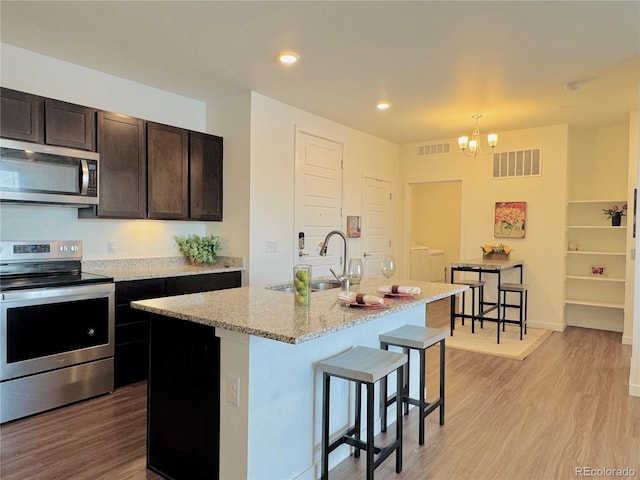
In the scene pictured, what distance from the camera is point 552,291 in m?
5.75

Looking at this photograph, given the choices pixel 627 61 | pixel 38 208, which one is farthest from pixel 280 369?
pixel 627 61

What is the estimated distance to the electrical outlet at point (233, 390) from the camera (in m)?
1.90

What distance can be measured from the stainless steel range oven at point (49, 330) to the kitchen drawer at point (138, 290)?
0.34 ft

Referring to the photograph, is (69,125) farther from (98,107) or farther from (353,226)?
(353,226)

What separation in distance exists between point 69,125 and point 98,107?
1.78 ft

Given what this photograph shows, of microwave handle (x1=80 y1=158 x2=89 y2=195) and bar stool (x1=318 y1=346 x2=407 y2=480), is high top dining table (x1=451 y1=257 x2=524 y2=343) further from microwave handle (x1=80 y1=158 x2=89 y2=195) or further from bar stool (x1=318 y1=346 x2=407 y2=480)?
microwave handle (x1=80 y1=158 x2=89 y2=195)

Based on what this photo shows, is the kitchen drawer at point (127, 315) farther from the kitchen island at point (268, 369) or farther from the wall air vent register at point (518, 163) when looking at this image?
the wall air vent register at point (518, 163)

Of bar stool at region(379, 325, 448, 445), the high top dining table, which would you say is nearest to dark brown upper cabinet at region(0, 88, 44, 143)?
bar stool at region(379, 325, 448, 445)

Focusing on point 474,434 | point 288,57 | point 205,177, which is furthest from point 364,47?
point 474,434

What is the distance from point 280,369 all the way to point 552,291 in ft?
16.3

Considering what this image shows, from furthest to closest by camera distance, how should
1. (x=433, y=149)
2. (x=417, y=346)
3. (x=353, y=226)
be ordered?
1. (x=433, y=149)
2. (x=353, y=226)
3. (x=417, y=346)

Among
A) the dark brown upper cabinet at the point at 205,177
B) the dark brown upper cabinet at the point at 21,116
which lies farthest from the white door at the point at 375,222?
the dark brown upper cabinet at the point at 21,116

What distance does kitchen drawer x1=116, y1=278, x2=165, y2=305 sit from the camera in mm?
→ 3439

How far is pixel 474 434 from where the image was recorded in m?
2.76
